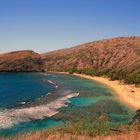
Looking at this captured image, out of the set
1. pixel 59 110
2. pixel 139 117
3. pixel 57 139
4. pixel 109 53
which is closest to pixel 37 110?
pixel 59 110

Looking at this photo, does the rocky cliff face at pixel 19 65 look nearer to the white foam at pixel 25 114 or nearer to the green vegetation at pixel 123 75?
the green vegetation at pixel 123 75

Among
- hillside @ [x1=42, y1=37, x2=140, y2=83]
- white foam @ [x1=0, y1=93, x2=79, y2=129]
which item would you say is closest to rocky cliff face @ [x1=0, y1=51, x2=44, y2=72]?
hillside @ [x1=42, y1=37, x2=140, y2=83]

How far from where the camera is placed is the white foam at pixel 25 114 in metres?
41.7

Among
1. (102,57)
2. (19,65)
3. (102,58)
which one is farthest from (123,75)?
(19,65)

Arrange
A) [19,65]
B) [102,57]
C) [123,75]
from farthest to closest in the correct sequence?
[19,65]
[102,57]
[123,75]

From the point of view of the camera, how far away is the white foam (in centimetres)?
4169

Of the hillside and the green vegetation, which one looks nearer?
the green vegetation

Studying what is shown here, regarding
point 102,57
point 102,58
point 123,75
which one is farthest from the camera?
point 102,57

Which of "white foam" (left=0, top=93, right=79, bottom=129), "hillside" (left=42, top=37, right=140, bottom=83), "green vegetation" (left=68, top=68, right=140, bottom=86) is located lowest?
"white foam" (left=0, top=93, right=79, bottom=129)

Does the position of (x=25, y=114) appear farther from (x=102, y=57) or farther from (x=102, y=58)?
(x=102, y=57)

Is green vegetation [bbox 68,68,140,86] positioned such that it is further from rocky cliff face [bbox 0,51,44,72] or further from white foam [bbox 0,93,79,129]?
white foam [bbox 0,93,79,129]

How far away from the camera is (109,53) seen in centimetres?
18100

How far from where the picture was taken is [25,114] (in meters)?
46.5

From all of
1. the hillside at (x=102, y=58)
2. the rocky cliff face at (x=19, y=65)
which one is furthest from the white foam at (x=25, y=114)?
the rocky cliff face at (x=19, y=65)
